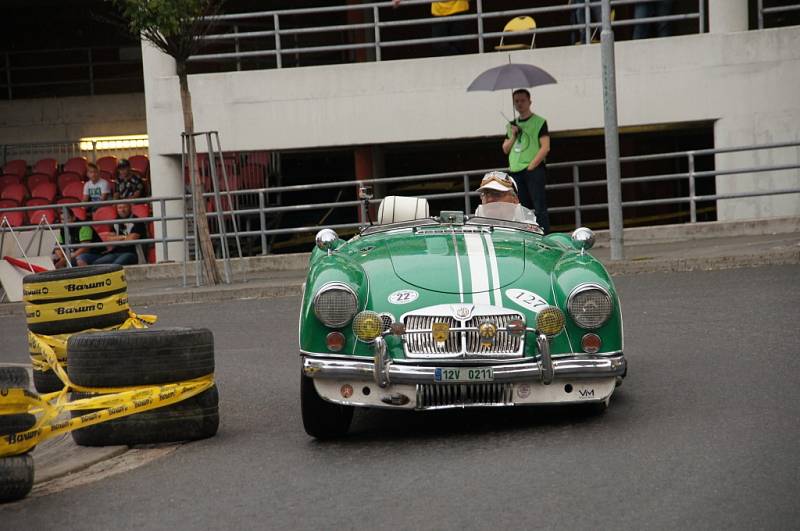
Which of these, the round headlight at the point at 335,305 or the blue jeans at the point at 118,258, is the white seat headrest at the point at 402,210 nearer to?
the round headlight at the point at 335,305

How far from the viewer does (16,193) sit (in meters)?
23.5

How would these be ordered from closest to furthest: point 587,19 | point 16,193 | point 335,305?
point 335,305 < point 587,19 < point 16,193

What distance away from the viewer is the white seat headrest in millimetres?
8750

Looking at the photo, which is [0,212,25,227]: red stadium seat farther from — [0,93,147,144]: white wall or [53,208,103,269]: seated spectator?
[0,93,147,144]: white wall

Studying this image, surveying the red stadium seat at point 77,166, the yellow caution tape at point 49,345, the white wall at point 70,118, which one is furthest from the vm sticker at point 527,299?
the white wall at point 70,118

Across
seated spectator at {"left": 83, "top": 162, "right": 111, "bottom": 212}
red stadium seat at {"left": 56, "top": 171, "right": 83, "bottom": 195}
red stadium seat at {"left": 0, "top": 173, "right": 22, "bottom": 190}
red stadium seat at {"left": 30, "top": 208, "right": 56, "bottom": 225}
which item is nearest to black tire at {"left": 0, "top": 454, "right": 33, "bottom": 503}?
red stadium seat at {"left": 30, "top": 208, "right": 56, "bottom": 225}

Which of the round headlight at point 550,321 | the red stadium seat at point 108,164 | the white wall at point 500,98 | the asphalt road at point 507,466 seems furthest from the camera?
the red stadium seat at point 108,164

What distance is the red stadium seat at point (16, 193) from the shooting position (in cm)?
2339

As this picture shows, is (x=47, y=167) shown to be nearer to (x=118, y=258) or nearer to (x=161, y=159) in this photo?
(x=161, y=159)

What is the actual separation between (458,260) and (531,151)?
8523 millimetres

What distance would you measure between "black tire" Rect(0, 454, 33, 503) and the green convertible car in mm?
1542

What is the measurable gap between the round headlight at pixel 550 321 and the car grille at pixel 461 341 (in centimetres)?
11

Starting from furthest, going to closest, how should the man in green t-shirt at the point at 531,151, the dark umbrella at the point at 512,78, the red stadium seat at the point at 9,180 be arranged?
1. the red stadium seat at the point at 9,180
2. the dark umbrella at the point at 512,78
3. the man in green t-shirt at the point at 531,151

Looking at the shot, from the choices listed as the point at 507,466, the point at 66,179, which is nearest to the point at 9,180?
the point at 66,179
